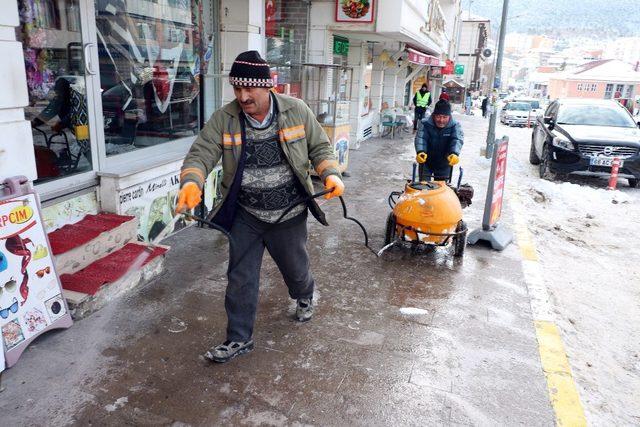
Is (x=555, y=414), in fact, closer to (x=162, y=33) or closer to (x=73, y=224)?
(x=73, y=224)

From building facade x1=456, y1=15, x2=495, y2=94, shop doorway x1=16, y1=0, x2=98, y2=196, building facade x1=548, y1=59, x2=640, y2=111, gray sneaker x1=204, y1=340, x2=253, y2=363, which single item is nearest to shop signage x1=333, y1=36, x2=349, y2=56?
shop doorway x1=16, y1=0, x2=98, y2=196

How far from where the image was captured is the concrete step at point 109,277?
12.4ft

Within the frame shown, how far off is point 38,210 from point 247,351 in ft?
5.68

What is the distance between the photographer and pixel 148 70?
18.5 ft

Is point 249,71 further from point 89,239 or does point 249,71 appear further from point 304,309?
point 89,239

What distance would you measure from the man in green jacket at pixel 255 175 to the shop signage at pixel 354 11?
736 cm

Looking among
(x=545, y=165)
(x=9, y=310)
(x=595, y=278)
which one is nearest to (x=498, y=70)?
(x=545, y=165)

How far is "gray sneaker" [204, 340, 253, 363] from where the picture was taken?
10.8 feet

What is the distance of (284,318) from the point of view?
3.96 m

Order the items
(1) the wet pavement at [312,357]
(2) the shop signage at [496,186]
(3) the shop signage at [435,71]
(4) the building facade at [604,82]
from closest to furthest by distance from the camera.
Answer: (1) the wet pavement at [312,357] < (2) the shop signage at [496,186] < (3) the shop signage at [435,71] < (4) the building facade at [604,82]

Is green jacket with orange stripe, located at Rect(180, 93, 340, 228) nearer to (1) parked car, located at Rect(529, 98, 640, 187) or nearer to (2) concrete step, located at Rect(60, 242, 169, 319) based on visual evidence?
(2) concrete step, located at Rect(60, 242, 169, 319)

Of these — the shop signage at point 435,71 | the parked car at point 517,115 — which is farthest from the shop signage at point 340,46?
the parked car at point 517,115

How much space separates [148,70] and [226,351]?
371 centimetres

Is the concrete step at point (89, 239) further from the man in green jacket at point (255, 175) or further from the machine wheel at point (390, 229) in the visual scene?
the machine wheel at point (390, 229)
